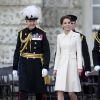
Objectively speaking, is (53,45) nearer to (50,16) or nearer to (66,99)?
(50,16)

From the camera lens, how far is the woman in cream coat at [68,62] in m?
9.73

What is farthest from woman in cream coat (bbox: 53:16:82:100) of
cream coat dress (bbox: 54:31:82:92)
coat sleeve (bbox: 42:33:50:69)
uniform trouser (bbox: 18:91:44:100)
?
uniform trouser (bbox: 18:91:44:100)

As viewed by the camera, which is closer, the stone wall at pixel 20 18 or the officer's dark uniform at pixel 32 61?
the officer's dark uniform at pixel 32 61

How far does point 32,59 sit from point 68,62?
56 cm

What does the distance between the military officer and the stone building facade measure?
2297mm

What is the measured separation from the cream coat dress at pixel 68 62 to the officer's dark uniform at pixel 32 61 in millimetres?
230

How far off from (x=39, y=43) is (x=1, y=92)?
5.65ft

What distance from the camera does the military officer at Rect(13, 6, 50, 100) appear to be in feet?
32.1

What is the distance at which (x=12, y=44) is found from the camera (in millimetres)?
12258

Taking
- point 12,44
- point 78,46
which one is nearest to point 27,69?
point 78,46

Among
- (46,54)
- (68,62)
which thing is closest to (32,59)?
(46,54)

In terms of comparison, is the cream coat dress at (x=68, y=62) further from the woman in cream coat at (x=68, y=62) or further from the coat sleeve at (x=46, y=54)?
the coat sleeve at (x=46, y=54)

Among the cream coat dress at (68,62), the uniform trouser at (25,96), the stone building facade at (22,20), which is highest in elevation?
the stone building facade at (22,20)

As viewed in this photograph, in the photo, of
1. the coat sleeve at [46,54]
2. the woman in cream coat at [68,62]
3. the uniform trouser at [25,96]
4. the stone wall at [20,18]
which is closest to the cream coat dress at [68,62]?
the woman in cream coat at [68,62]
